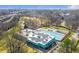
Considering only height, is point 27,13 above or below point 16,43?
above
